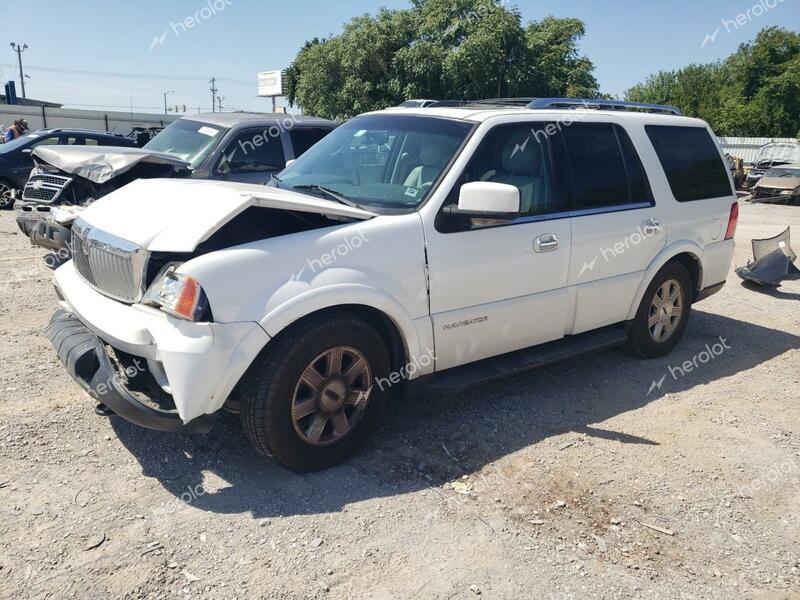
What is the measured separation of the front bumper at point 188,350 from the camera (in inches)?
116

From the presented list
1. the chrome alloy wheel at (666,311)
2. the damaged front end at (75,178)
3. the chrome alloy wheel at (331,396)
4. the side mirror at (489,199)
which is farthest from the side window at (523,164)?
the damaged front end at (75,178)

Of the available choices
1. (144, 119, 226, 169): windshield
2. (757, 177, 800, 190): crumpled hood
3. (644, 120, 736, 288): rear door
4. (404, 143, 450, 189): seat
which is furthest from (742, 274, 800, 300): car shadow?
(757, 177, 800, 190): crumpled hood

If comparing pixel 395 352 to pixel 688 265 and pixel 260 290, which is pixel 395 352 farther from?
pixel 688 265

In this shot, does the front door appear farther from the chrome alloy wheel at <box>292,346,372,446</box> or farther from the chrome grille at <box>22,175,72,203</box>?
the chrome grille at <box>22,175,72,203</box>

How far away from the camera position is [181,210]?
11.0 ft

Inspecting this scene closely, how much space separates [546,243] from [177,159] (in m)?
4.61

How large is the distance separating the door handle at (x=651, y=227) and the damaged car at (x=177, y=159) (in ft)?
15.5

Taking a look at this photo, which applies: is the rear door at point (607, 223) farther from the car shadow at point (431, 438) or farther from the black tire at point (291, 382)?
the black tire at point (291, 382)

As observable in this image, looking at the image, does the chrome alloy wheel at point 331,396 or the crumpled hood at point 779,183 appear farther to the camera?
the crumpled hood at point 779,183

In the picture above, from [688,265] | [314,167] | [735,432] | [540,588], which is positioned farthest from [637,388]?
[314,167]

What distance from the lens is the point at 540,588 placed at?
2.80m

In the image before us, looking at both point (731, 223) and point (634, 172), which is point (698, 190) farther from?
point (634, 172)

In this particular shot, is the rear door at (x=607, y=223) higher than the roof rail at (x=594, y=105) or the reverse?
the reverse

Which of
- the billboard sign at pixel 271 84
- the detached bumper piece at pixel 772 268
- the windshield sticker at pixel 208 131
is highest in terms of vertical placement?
the billboard sign at pixel 271 84
